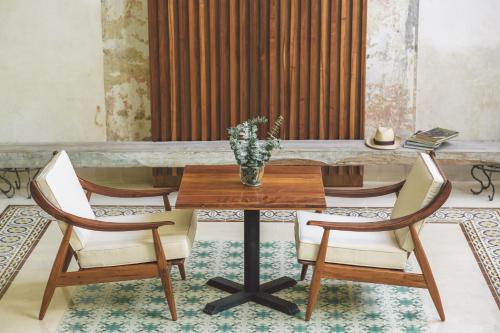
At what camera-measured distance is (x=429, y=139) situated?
6824mm

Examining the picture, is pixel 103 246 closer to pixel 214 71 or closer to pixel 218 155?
pixel 218 155

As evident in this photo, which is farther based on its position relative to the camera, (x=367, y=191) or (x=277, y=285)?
(x=367, y=191)

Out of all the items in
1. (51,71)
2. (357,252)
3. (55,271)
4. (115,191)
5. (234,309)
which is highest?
(51,71)

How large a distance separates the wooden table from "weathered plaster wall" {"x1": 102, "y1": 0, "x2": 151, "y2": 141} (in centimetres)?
219

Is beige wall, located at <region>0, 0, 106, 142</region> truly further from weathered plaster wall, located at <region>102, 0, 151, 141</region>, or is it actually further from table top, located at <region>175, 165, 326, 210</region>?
table top, located at <region>175, 165, 326, 210</region>

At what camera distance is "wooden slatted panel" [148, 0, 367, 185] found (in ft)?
23.1

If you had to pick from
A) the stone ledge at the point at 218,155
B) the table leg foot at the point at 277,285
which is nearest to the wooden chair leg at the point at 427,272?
the table leg foot at the point at 277,285

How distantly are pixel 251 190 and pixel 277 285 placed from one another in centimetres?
66

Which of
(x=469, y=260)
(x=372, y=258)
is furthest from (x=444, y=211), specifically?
(x=372, y=258)

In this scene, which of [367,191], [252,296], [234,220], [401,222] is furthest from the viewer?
[234,220]

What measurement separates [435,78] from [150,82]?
2.44 metres

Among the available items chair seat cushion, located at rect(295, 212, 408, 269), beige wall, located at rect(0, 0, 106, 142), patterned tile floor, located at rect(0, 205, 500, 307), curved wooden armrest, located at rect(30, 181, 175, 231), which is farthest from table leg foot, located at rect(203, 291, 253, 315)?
beige wall, located at rect(0, 0, 106, 142)

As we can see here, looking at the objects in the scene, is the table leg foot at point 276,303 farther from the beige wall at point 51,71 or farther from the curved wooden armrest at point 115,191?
the beige wall at point 51,71

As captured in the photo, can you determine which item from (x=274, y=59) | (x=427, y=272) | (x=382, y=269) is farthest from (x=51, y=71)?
(x=427, y=272)
